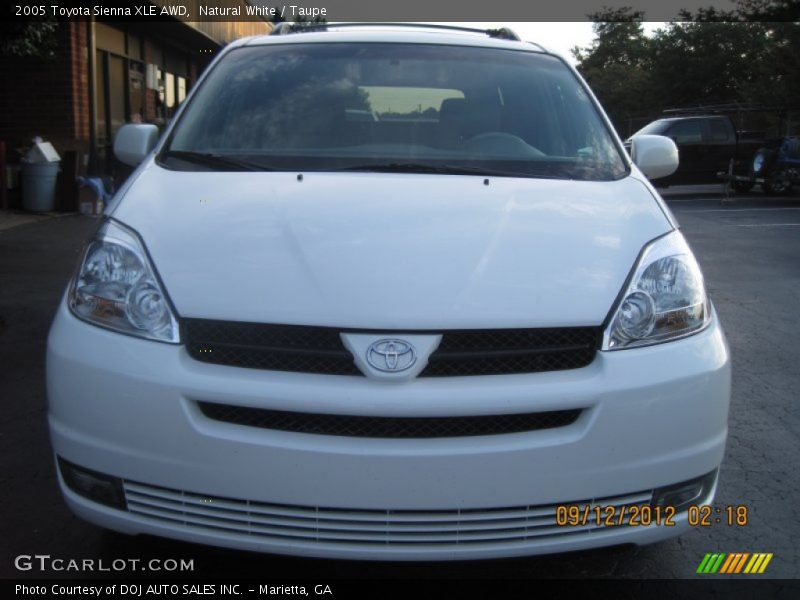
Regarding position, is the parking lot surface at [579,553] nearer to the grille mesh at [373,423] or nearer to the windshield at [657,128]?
the grille mesh at [373,423]

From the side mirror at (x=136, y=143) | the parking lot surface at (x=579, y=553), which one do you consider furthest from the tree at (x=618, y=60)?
the side mirror at (x=136, y=143)

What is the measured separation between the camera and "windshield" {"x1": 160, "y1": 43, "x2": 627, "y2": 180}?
324cm

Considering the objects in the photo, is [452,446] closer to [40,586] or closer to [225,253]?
[225,253]

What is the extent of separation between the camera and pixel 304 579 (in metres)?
2.73

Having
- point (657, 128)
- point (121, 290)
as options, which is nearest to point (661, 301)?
point (121, 290)

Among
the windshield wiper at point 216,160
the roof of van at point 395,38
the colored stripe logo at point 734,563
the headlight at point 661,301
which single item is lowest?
the colored stripe logo at point 734,563

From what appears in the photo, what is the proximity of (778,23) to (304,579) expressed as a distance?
29785mm

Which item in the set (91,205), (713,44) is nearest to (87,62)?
(91,205)

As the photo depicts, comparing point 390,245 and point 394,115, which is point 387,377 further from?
point 394,115

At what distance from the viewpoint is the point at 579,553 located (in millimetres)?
2320

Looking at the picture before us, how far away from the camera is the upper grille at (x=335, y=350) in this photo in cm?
227

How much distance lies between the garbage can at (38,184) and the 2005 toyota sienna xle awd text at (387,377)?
11292 millimetres

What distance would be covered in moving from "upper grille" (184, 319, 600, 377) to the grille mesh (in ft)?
0.39

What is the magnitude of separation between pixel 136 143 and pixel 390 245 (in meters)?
1.71
